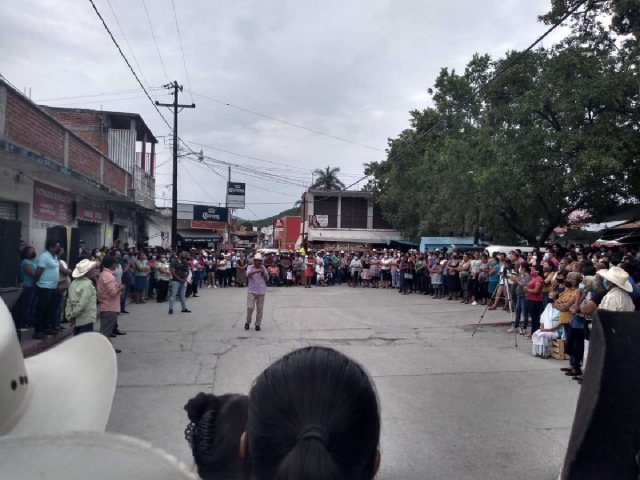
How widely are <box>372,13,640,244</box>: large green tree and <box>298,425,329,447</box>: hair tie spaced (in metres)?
15.9

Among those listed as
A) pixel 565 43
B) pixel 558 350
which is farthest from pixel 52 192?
pixel 565 43

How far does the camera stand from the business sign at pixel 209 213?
45.8 m

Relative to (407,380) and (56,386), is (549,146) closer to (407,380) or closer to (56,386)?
(407,380)

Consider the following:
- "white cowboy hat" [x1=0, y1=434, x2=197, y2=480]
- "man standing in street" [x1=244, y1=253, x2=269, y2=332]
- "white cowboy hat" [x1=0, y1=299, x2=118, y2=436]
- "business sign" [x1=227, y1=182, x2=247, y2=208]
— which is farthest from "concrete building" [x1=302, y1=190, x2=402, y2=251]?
"white cowboy hat" [x1=0, y1=434, x2=197, y2=480]

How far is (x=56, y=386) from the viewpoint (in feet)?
6.58

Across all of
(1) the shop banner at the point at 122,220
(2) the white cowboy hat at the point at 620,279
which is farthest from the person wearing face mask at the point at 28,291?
(1) the shop banner at the point at 122,220

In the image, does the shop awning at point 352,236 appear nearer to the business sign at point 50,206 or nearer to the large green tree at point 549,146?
the large green tree at point 549,146

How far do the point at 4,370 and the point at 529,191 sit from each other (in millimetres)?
17335

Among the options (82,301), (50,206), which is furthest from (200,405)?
(50,206)

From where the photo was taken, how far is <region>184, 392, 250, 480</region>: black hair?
1.80 meters

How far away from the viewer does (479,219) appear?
2269 centimetres

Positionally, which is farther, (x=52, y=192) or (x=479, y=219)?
(x=479, y=219)

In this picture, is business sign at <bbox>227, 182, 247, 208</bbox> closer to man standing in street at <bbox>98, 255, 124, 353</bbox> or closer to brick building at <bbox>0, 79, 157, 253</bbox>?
brick building at <bbox>0, 79, 157, 253</bbox>

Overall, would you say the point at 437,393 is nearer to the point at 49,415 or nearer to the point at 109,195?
the point at 49,415
